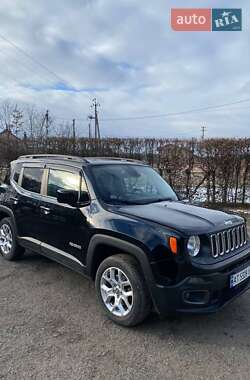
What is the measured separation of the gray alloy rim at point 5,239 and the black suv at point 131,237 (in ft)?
1.47

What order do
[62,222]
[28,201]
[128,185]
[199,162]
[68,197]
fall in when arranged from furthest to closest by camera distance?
[199,162], [28,201], [128,185], [62,222], [68,197]

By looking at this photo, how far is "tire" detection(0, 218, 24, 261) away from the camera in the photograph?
5.20 m

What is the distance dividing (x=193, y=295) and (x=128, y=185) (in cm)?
167

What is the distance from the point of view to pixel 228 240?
3447 mm

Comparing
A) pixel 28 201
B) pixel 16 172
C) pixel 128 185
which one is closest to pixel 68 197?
pixel 128 185

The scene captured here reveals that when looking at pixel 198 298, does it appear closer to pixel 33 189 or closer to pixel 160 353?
pixel 160 353

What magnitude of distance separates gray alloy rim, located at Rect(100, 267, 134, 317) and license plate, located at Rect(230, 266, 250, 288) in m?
1.01

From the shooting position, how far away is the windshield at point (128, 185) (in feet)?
12.8

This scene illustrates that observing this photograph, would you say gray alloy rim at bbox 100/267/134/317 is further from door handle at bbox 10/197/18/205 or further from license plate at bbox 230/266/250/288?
door handle at bbox 10/197/18/205

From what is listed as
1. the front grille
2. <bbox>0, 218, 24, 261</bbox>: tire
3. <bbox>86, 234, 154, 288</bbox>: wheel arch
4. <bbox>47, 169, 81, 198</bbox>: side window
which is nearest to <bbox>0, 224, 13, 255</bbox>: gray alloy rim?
<bbox>0, 218, 24, 261</bbox>: tire

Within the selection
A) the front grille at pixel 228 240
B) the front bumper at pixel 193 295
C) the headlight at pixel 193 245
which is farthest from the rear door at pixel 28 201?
the front grille at pixel 228 240

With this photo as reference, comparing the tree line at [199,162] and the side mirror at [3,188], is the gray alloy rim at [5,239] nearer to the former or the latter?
the side mirror at [3,188]

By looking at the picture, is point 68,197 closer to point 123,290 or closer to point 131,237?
point 131,237

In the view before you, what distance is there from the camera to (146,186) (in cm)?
446
